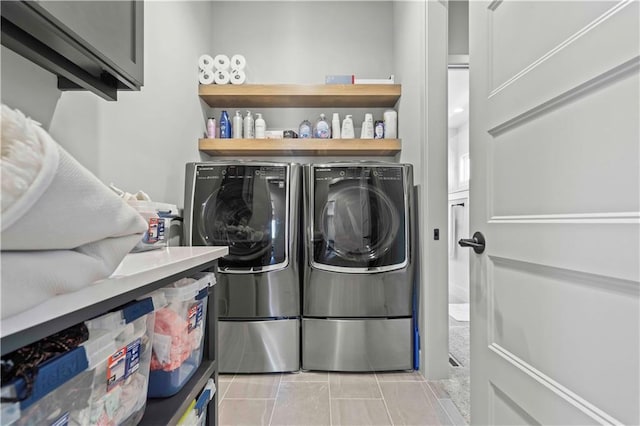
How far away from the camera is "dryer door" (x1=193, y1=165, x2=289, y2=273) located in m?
2.10

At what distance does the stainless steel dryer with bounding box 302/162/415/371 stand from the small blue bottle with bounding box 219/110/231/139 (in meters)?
0.98

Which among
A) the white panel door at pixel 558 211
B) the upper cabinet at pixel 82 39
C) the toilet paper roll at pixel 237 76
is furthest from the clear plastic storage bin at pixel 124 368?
the toilet paper roll at pixel 237 76

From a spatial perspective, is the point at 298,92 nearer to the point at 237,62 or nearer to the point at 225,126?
the point at 237,62

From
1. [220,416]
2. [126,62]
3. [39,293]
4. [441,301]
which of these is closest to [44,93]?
[126,62]

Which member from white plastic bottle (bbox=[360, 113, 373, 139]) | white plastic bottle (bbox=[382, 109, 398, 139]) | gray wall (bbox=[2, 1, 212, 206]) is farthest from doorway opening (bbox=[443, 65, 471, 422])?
gray wall (bbox=[2, 1, 212, 206])

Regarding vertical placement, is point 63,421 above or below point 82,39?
below

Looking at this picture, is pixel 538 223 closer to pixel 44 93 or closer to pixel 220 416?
pixel 44 93

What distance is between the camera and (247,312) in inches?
82.7

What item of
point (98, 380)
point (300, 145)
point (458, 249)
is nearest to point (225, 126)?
point (300, 145)

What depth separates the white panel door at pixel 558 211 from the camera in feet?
1.91

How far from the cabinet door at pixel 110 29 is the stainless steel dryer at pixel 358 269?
1224 millimetres

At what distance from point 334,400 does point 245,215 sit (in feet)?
3.92

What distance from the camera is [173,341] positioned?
895mm

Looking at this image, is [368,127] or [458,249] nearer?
[368,127]
